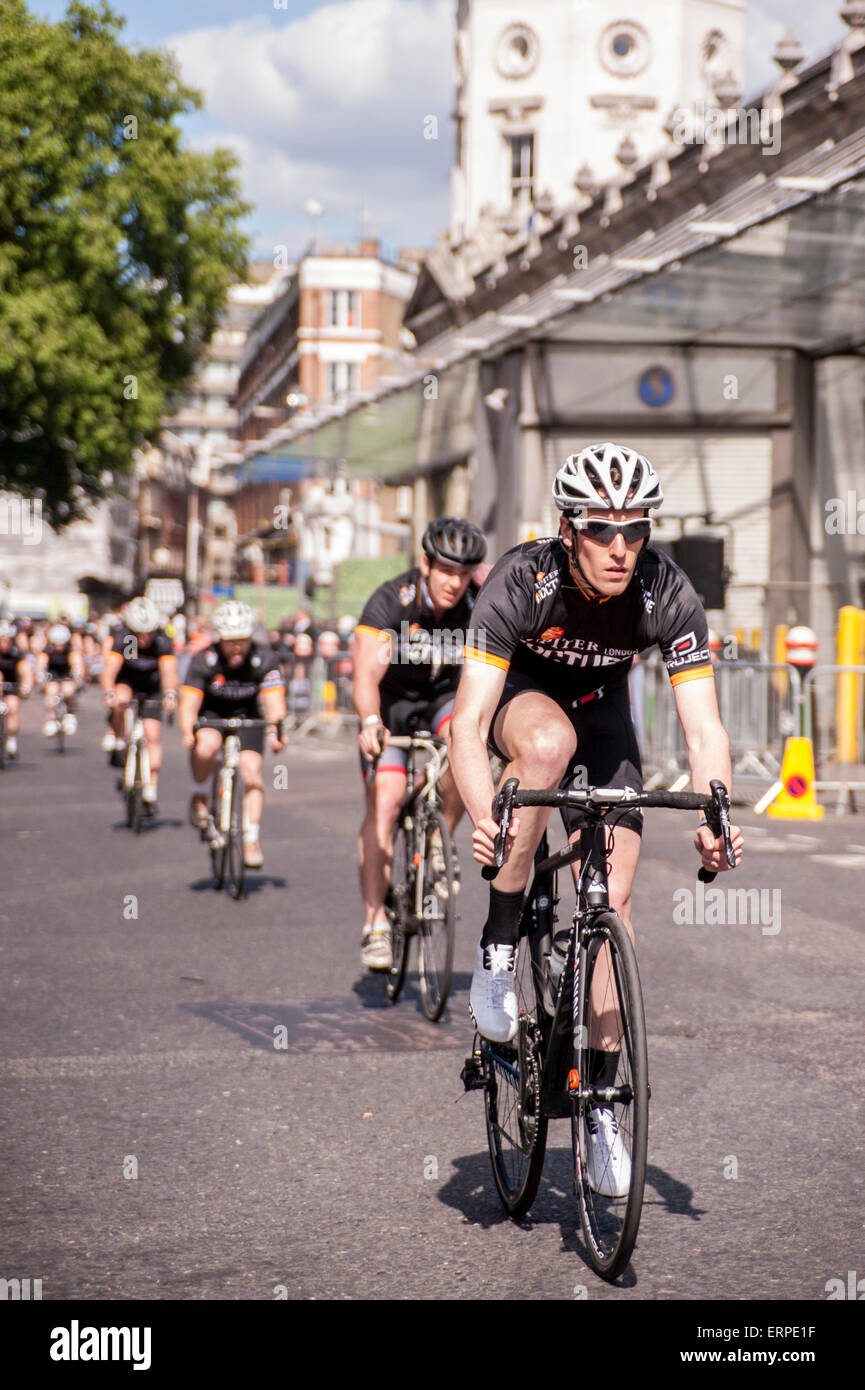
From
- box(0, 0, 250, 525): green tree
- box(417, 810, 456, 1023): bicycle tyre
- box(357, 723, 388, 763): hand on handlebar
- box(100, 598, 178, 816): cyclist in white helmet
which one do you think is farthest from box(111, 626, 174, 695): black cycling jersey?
box(0, 0, 250, 525): green tree

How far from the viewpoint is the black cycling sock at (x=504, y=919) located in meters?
4.59

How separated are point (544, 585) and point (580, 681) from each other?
0.37m

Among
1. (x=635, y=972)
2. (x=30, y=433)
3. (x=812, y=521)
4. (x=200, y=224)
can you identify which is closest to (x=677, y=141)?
(x=812, y=521)

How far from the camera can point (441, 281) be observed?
42062 mm

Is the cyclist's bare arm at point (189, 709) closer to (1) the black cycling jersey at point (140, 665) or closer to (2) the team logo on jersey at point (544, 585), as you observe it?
(1) the black cycling jersey at point (140, 665)

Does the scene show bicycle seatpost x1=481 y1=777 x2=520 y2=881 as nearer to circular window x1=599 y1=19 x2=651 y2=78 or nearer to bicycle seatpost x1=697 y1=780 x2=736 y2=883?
bicycle seatpost x1=697 y1=780 x2=736 y2=883

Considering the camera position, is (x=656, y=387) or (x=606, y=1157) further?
(x=656, y=387)

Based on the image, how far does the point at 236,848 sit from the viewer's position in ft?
34.2

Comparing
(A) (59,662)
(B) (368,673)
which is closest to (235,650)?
(B) (368,673)

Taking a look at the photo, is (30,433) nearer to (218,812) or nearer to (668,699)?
(668,699)

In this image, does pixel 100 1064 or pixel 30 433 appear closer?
pixel 100 1064

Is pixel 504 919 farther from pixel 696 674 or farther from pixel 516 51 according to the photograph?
pixel 516 51
